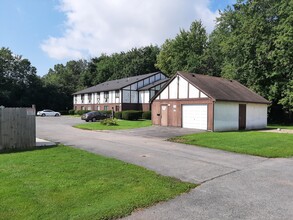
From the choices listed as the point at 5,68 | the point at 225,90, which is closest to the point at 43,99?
the point at 5,68

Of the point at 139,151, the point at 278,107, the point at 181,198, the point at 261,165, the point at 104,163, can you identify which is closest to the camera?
the point at 181,198

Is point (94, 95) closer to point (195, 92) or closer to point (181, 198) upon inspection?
point (195, 92)

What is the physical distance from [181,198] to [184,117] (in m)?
19.3

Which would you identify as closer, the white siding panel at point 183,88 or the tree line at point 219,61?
the white siding panel at point 183,88

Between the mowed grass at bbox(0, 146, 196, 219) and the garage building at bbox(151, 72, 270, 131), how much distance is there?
591 inches

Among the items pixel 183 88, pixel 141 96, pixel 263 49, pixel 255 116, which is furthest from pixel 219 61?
pixel 183 88

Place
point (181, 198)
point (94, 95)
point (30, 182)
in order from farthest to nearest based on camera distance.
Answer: point (94, 95) → point (30, 182) → point (181, 198)

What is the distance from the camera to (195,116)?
2445 centimetres

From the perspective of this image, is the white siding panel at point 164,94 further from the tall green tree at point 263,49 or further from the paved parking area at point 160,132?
the tall green tree at point 263,49

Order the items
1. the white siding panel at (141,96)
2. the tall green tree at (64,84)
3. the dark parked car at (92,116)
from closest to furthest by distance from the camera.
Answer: the dark parked car at (92,116) < the white siding panel at (141,96) < the tall green tree at (64,84)

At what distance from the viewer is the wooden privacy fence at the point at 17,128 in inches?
499

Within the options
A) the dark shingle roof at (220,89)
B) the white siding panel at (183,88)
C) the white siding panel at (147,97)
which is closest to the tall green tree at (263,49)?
the dark shingle roof at (220,89)

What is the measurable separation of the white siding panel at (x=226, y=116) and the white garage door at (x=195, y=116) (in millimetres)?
859

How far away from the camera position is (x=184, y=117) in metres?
25.4
